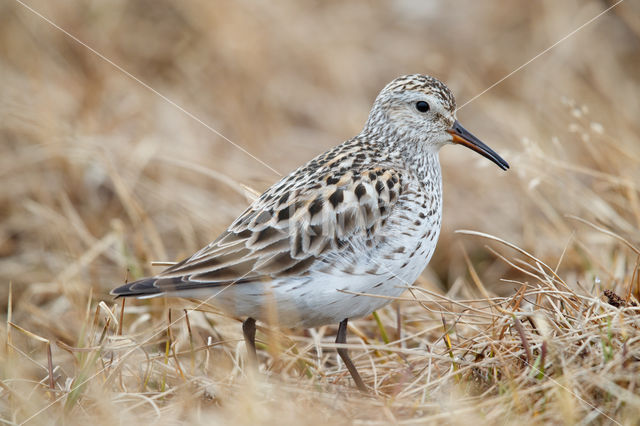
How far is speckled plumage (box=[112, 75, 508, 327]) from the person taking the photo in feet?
11.5

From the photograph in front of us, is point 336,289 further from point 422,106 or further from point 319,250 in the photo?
point 422,106

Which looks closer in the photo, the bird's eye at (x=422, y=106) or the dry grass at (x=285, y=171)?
the dry grass at (x=285, y=171)

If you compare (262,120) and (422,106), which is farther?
(262,120)

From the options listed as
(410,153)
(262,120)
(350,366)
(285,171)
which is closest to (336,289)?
(350,366)

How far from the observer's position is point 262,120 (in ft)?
→ 26.2

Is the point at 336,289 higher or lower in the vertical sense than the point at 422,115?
lower

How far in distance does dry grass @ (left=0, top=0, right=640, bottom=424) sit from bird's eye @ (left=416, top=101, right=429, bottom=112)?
2.32 ft

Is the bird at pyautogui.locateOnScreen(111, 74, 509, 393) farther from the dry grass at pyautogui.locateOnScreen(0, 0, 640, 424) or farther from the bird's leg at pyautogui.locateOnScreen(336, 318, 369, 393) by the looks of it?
the dry grass at pyautogui.locateOnScreen(0, 0, 640, 424)

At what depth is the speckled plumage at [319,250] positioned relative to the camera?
351cm

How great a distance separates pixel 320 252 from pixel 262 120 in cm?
461

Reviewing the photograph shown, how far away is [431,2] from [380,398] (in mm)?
8107

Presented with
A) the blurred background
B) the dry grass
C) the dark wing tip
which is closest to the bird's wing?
the dark wing tip

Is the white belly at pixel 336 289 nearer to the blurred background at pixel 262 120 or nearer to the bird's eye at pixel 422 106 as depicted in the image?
the bird's eye at pixel 422 106

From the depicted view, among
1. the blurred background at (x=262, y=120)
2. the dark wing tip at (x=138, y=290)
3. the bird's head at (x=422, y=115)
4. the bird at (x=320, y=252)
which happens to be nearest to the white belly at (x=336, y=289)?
the bird at (x=320, y=252)
